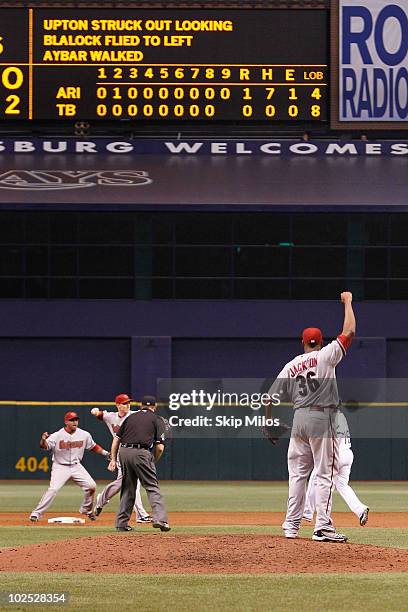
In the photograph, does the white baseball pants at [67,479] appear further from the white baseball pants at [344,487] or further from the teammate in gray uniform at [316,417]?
the teammate in gray uniform at [316,417]

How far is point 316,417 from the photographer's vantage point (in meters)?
12.7

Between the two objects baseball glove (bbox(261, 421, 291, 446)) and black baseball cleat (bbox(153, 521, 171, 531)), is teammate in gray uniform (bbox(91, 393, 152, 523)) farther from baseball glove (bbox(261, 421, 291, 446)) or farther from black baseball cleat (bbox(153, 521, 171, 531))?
baseball glove (bbox(261, 421, 291, 446))

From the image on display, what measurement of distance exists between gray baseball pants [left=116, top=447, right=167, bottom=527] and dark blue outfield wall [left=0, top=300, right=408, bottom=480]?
18.7 metres

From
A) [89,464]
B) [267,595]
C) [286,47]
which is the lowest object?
[89,464]

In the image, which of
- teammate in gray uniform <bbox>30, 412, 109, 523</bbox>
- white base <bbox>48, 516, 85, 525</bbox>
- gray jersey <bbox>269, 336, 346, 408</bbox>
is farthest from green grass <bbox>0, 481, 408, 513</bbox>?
gray jersey <bbox>269, 336, 346, 408</bbox>

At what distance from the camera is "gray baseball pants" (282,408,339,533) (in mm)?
12727

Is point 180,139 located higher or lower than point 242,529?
higher

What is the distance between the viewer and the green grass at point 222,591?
374 inches

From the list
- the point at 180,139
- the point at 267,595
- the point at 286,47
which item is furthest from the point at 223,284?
the point at 267,595

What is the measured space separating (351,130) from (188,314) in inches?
266

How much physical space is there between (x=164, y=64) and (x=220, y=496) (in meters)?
10.8

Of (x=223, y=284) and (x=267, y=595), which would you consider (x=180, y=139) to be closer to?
(x=223, y=284)

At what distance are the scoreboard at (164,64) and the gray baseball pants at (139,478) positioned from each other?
16846 mm

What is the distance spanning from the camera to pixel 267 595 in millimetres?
10008
